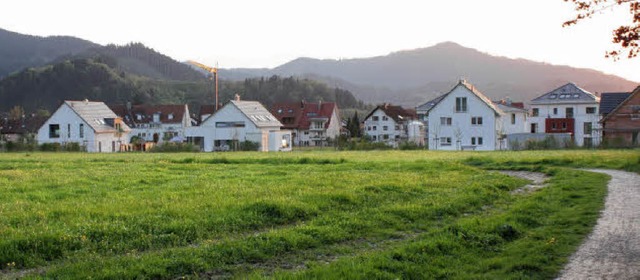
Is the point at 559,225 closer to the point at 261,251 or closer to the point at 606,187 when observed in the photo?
the point at 261,251

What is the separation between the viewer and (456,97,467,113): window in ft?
236

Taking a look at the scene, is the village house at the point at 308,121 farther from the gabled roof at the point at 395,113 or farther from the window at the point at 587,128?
the window at the point at 587,128

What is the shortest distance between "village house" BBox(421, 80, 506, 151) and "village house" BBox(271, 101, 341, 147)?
3937 cm

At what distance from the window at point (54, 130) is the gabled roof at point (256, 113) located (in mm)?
25404

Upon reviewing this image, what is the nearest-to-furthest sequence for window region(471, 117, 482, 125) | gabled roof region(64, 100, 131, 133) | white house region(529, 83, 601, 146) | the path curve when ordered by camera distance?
the path curve < window region(471, 117, 482, 125) < gabled roof region(64, 100, 131, 133) < white house region(529, 83, 601, 146)

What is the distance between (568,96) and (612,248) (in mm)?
90392

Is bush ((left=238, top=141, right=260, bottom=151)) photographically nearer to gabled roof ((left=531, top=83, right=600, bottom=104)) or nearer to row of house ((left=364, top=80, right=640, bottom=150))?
row of house ((left=364, top=80, right=640, bottom=150))

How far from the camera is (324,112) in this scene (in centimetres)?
11831

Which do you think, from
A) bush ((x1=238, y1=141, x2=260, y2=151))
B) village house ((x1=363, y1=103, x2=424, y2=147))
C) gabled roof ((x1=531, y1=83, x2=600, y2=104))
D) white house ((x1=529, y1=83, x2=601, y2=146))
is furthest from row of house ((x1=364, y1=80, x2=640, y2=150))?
village house ((x1=363, y1=103, x2=424, y2=147))

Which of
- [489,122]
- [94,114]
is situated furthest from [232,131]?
[489,122]

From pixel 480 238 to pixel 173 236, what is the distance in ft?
18.1

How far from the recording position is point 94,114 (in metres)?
87.9

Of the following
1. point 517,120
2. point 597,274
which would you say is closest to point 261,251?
point 597,274

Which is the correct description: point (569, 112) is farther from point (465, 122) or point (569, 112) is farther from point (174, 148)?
point (174, 148)
